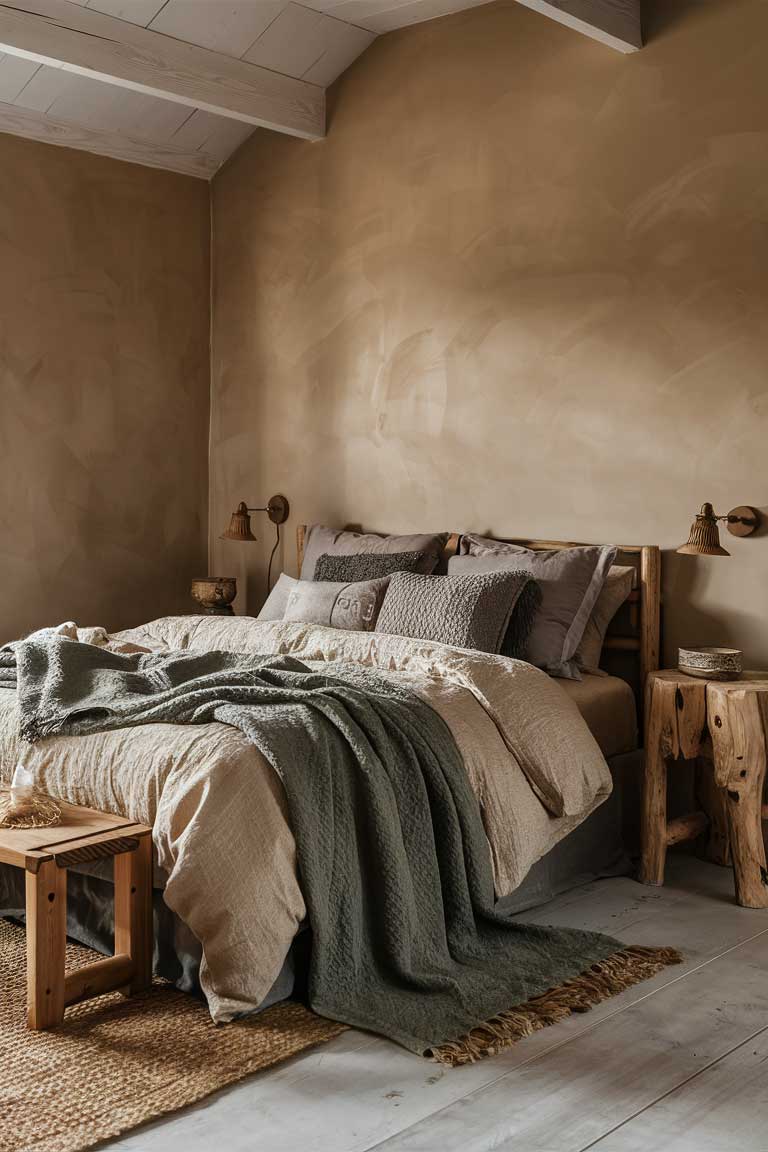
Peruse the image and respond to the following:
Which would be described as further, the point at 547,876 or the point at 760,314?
the point at 760,314

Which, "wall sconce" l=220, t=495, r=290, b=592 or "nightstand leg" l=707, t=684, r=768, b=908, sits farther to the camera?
"wall sconce" l=220, t=495, r=290, b=592

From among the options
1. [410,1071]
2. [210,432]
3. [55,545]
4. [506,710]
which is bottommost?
[410,1071]

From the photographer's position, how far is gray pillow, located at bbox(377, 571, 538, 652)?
12.5 feet

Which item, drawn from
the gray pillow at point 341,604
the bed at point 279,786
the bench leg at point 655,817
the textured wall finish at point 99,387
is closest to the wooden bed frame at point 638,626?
the bed at point 279,786

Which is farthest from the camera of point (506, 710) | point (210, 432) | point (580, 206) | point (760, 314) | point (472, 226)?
point (210, 432)

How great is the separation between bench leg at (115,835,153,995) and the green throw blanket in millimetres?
372

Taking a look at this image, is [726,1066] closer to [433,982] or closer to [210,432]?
[433,982]

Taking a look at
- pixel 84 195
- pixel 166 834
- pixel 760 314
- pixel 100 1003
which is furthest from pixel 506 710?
pixel 84 195

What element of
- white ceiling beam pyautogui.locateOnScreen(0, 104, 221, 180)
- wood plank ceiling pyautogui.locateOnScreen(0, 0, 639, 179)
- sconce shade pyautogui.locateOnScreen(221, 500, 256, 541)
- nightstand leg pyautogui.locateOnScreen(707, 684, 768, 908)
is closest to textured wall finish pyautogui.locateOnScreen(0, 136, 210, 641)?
white ceiling beam pyautogui.locateOnScreen(0, 104, 221, 180)

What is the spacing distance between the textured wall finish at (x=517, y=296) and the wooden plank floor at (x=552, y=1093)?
154 centimetres

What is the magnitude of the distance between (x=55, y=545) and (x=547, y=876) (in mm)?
2792

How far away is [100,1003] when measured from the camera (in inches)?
107

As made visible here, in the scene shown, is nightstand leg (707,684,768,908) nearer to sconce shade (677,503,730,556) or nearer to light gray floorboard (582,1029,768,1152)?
sconce shade (677,503,730,556)

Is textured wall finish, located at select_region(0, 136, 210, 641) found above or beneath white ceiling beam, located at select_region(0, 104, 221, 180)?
beneath
